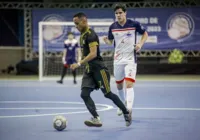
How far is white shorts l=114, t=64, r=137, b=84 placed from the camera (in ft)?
28.6

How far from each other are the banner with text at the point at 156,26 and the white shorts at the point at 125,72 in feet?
38.6

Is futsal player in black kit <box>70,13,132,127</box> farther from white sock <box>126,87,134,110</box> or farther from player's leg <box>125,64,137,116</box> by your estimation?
player's leg <box>125,64,137,116</box>

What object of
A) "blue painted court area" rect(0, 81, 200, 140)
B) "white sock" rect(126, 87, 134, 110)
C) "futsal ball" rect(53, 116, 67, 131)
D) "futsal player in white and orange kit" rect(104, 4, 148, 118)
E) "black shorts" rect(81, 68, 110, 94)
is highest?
"futsal player in white and orange kit" rect(104, 4, 148, 118)

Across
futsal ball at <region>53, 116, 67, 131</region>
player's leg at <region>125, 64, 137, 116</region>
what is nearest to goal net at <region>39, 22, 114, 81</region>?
player's leg at <region>125, 64, 137, 116</region>

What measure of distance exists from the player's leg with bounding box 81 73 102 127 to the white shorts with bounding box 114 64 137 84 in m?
1.06

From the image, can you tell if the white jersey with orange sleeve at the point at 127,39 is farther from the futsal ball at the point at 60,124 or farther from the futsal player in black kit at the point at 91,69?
Result: the futsal ball at the point at 60,124

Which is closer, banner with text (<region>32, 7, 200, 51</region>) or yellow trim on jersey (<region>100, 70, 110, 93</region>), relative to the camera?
yellow trim on jersey (<region>100, 70, 110, 93</region>)

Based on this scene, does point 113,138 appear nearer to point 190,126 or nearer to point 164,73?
point 190,126

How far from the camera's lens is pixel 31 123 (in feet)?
27.4

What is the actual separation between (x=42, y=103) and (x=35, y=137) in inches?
179

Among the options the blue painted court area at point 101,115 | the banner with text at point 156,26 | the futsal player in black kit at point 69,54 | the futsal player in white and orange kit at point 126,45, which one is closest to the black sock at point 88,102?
the blue painted court area at point 101,115

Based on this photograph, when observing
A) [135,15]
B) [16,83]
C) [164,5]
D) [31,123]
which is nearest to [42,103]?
[31,123]

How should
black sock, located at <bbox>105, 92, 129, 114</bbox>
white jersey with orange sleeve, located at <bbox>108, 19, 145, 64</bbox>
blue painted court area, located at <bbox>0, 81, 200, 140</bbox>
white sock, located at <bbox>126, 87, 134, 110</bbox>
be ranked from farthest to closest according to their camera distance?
white jersey with orange sleeve, located at <bbox>108, 19, 145, 64</bbox> < white sock, located at <bbox>126, 87, 134, 110</bbox> < black sock, located at <bbox>105, 92, 129, 114</bbox> < blue painted court area, located at <bbox>0, 81, 200, 140</bbox>

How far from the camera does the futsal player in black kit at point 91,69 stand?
299 inches
